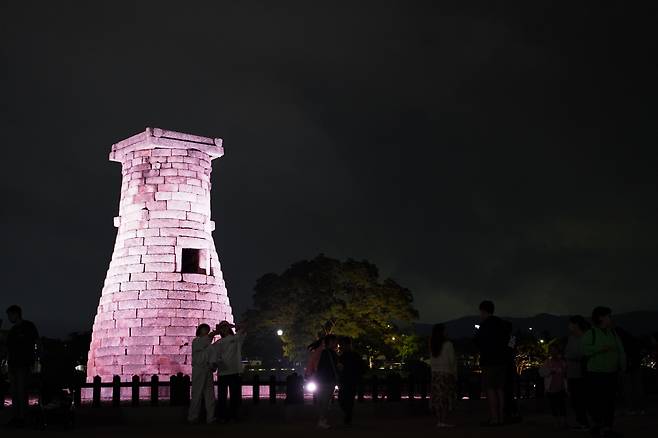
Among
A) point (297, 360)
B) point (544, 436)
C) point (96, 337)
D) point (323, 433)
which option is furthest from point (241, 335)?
point (297, 360)

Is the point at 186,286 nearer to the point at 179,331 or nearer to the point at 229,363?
the point at 179,331

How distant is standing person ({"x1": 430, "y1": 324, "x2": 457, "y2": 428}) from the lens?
46.7ft

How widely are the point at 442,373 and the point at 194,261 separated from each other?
49.7 ft

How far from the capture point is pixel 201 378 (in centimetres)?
1530

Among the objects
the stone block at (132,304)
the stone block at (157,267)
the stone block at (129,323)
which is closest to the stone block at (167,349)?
the stone block at (129,323)

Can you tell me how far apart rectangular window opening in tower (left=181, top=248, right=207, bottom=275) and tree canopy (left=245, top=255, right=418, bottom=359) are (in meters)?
16.4

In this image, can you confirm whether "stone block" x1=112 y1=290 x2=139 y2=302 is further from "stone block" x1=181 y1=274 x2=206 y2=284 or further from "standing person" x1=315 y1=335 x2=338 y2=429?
"standing person" x1=315 y1=335 x2=338 y2=429

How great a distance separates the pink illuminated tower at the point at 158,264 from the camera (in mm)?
26484

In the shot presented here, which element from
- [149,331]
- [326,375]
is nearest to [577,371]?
[326,375]

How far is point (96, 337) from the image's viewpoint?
27750mm

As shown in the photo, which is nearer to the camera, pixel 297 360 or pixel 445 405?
pixel 445 405

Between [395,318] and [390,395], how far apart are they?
25578 mm

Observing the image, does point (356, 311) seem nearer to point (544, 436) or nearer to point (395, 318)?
point (395, 318)

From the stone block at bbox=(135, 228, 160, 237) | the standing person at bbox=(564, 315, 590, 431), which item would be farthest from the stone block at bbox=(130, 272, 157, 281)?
the standing person at bbox=(564, 315, 590, 431)
